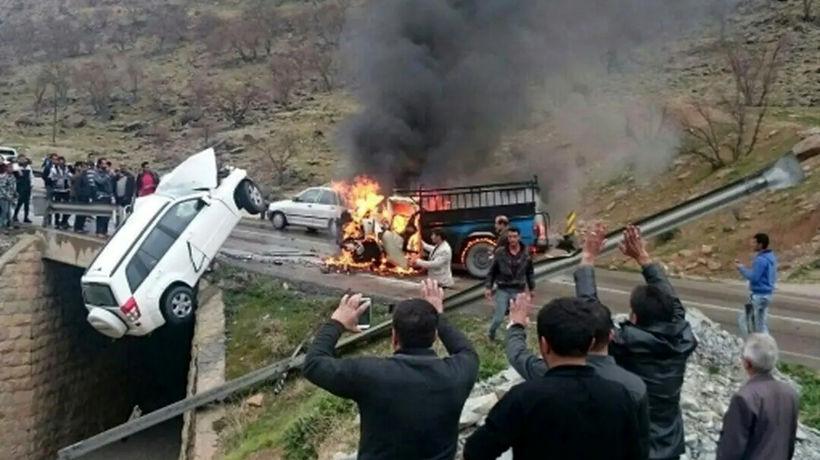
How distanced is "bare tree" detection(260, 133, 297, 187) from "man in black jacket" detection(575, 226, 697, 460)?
25.7 m

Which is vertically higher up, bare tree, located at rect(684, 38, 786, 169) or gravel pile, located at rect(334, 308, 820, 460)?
bare tree, located at rect(684, 38, 786, 169)

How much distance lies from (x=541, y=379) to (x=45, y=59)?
2353 inches

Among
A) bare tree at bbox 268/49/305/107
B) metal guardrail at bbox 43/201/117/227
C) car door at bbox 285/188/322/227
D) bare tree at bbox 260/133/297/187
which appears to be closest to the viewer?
metal guardrail at bbox 43/201/117/227

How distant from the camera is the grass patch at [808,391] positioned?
6.96 meters

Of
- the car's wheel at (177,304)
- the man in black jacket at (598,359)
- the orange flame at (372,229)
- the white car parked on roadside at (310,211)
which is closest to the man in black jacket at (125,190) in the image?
the orange flame at (372,229)

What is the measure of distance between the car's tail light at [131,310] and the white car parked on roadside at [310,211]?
29.8 ft

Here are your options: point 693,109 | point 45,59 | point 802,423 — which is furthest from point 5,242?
point 45,59

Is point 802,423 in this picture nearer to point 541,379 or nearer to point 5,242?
point 541,379

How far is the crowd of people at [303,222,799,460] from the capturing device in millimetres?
3025

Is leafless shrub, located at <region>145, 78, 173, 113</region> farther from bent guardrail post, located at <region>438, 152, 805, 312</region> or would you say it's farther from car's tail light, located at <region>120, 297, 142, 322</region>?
bent guardrail post, located at <region>438, 152, 805, 312</region>

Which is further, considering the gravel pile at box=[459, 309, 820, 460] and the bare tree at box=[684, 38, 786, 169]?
the bare tree at box=[684, 38, 786, 169]

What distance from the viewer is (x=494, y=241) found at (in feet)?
45.9

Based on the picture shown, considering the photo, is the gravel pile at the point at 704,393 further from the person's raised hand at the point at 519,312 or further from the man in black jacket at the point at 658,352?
the person's raised hand at the point at 519,312

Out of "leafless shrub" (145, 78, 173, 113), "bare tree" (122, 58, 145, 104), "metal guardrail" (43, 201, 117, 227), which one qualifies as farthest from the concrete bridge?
"bare tree" (122, 58, 145, 104)
